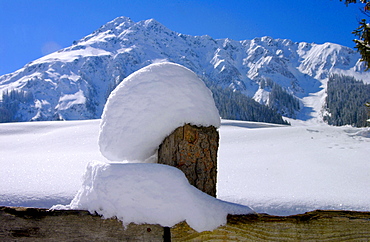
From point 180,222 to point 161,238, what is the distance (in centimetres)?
10

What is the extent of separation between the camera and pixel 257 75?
189m

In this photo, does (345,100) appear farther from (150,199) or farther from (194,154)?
(150,199)

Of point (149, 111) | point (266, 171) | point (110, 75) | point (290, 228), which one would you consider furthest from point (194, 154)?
point (110, 75)

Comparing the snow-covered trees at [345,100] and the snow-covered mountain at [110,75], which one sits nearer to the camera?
the snow-covered trees at [345,100]

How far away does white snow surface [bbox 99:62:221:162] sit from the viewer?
132cm

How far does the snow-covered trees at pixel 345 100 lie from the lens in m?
71.0

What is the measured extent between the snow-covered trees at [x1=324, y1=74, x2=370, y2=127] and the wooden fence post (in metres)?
74.3

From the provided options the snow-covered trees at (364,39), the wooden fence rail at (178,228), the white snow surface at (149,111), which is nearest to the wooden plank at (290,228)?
the wooden fence rail at (178,228)

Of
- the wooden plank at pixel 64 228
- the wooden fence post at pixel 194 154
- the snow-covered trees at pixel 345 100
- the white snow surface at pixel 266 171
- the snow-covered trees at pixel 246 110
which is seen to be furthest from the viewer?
the snow-covered trees at pixel 246 110

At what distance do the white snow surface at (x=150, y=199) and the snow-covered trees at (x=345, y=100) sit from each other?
74.5 metres

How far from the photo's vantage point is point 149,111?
51.9 inches

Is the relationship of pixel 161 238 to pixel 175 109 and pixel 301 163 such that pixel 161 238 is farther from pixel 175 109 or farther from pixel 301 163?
pixel 301 163

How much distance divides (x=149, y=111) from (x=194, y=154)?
0.30 meters

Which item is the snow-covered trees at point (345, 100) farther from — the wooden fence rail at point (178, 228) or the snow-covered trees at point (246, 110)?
the wooden fence rail at point (178, 228)
